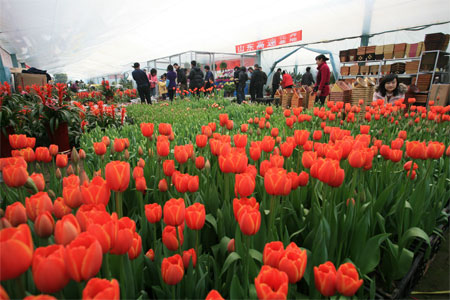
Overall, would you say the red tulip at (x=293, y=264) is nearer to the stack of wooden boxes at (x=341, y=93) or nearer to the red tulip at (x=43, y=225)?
the red tulip at (x=43, y=225)

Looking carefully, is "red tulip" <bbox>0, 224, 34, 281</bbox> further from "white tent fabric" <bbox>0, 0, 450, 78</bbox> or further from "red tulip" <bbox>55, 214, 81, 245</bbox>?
"white tent fabric" <bbox>0, 0, 450, 78</bbox>

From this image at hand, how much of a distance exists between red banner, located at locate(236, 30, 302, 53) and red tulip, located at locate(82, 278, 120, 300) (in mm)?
14974

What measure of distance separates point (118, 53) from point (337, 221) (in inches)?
1027

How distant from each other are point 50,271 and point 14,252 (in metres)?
0.07

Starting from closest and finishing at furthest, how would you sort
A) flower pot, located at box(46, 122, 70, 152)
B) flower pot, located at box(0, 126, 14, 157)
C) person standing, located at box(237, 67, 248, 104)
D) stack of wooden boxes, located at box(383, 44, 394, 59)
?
flower pot, located at box(0, 126, 14, 157) → flower pot, located at box(46, 122, 70, 152) → stack of wooden boxes, located at box(383, 44, 394, 59) → person standing, located at box(237, 67, 248, 104)

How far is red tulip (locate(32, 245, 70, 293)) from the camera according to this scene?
44 centimetres

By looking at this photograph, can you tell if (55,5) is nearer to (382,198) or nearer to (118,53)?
(382,198)

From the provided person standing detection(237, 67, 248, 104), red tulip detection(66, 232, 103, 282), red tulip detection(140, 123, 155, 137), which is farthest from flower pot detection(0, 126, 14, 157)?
person standing detection(237, 67, 248, 104)

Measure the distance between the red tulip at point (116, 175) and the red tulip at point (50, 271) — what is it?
34 cm

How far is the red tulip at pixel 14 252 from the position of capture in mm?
425

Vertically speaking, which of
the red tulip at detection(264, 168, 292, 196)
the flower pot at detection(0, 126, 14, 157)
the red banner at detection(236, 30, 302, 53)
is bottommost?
→ the flower pot at detection(0, 126, 14, 157)

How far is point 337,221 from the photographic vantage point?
1034 mm

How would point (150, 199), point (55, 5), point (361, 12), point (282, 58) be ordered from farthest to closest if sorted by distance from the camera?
1. point (282, 58)
2. point (361, 12)
3. point (55, 5)
4. point (150, 199)

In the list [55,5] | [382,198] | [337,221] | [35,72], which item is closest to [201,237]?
[337,221]
